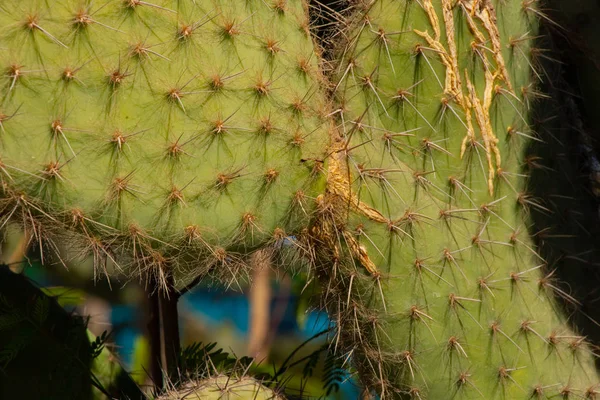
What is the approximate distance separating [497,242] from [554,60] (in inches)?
15.1

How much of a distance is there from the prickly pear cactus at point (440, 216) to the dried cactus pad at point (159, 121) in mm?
101

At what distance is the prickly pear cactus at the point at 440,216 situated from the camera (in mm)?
1290

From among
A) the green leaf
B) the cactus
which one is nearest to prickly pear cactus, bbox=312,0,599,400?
the cactus

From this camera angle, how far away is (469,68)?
1420mm

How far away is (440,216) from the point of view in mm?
1347

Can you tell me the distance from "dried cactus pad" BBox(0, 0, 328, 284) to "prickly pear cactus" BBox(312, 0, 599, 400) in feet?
0.33

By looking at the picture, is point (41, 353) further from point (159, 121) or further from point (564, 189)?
point (564, 189)

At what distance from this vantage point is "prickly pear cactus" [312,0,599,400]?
1.29 meters

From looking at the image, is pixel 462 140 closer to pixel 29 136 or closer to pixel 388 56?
pixel 388 56

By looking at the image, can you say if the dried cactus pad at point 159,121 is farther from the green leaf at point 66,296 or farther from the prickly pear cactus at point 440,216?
the green leaf at point 66,296

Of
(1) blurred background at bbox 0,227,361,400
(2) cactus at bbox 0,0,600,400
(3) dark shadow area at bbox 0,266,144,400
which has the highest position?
(2) cactus at bbox 0,0,600,400

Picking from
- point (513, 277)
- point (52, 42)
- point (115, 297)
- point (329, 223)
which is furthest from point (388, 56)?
point (115, 297)

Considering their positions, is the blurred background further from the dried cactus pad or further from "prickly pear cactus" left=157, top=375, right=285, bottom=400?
the dried cactus pad

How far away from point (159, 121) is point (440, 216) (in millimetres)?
495
